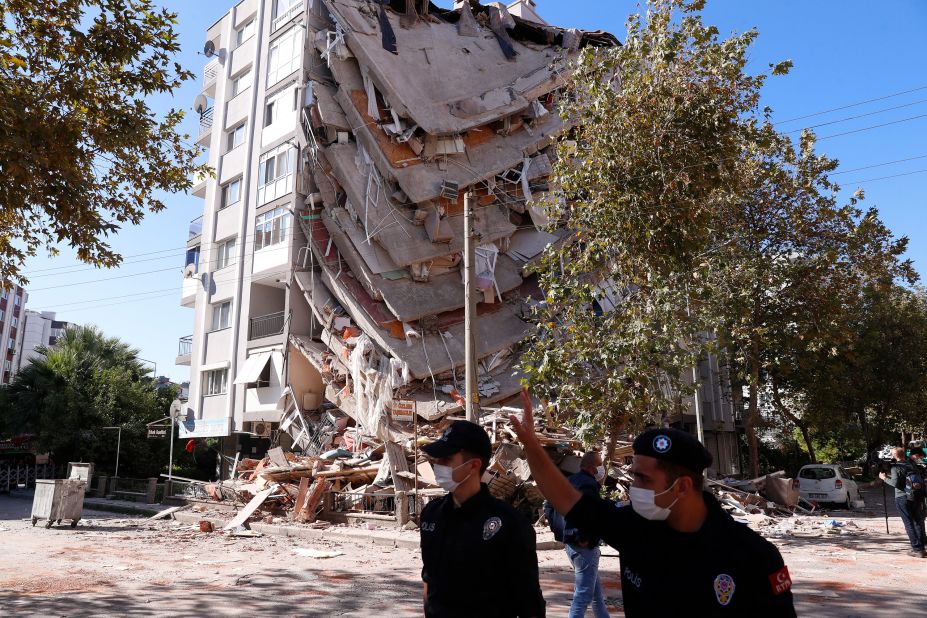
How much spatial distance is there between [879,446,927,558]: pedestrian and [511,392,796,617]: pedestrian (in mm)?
10966

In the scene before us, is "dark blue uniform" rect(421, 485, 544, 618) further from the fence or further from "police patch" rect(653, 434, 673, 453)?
the fence

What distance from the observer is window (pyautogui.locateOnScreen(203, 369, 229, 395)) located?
2955 centimetres

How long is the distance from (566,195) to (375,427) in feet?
35.6

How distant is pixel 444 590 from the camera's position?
126 inches

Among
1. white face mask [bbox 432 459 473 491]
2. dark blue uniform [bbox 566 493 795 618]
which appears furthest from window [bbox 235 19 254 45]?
dark blue uniform [bbox 566 493 795 618]

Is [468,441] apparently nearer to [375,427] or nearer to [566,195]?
[566,195]

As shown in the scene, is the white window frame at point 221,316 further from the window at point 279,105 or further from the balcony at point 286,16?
the balcony at point 286,16

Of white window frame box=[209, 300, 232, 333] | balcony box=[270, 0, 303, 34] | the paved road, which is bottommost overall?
the paved road

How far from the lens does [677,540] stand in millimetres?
2510

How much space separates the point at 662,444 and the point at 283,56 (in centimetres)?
2974

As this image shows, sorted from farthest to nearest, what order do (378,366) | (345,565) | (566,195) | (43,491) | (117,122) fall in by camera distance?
1. (378,366)
2. (43,491)
3. (566,195)
4. (345,565)
5. (117,122)

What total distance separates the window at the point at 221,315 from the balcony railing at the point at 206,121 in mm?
10792

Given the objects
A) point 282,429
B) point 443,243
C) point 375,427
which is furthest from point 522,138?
point 282,429

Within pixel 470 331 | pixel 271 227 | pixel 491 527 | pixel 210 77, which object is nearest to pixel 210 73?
pixel 210 77
